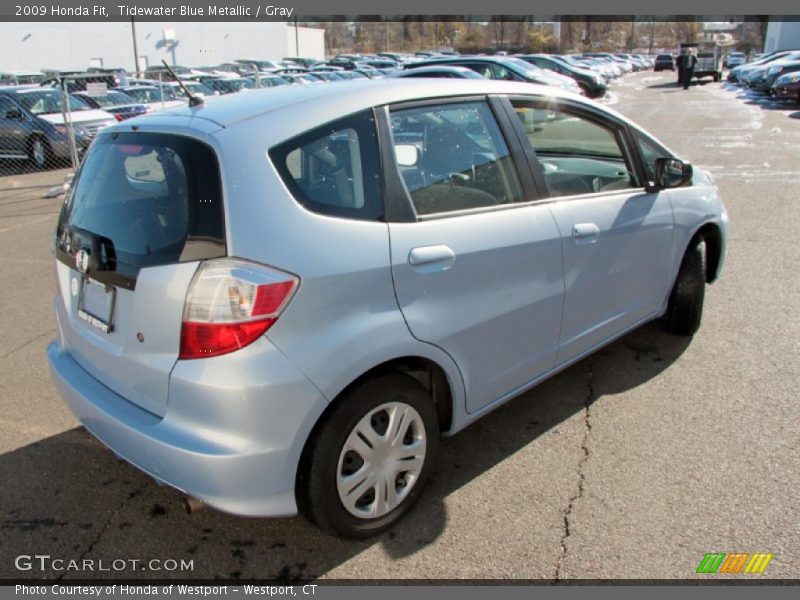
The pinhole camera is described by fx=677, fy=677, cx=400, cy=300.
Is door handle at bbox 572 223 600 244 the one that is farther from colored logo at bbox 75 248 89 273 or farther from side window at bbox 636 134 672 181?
colored logo at bbox 75 248 89 273

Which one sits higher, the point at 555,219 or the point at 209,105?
the point at 209,105

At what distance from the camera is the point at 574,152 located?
4.34m

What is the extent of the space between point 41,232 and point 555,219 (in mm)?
7053

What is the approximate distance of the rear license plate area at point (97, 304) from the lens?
8.34ft

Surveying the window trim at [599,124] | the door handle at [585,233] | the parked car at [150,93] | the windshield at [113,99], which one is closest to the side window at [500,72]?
the parked car at [150,93]

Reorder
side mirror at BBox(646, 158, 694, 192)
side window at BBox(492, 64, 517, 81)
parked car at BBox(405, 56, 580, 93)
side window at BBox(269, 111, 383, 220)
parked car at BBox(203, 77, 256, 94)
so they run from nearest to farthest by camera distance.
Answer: side window at BBox(269, 111, 383, 220)
side mirror at BBox(646, 158, 694, 192)
parked car at BBox(405, 56, 580, 93)
side window at BBox(492, 64, 517, 81)
parked car at BBox(203, 77, 256, 94)

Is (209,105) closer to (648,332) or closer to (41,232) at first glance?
(648,332)

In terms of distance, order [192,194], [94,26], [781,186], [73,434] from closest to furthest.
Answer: [192,194]
[73,434]
[781,186]
[94,26]

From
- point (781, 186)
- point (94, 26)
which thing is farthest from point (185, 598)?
point (94, 26)

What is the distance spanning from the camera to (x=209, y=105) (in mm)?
2725

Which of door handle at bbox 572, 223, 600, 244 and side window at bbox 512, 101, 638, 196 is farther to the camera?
side window at bbox 512, 101, 638, 196

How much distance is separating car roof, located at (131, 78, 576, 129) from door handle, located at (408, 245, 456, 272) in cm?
60
